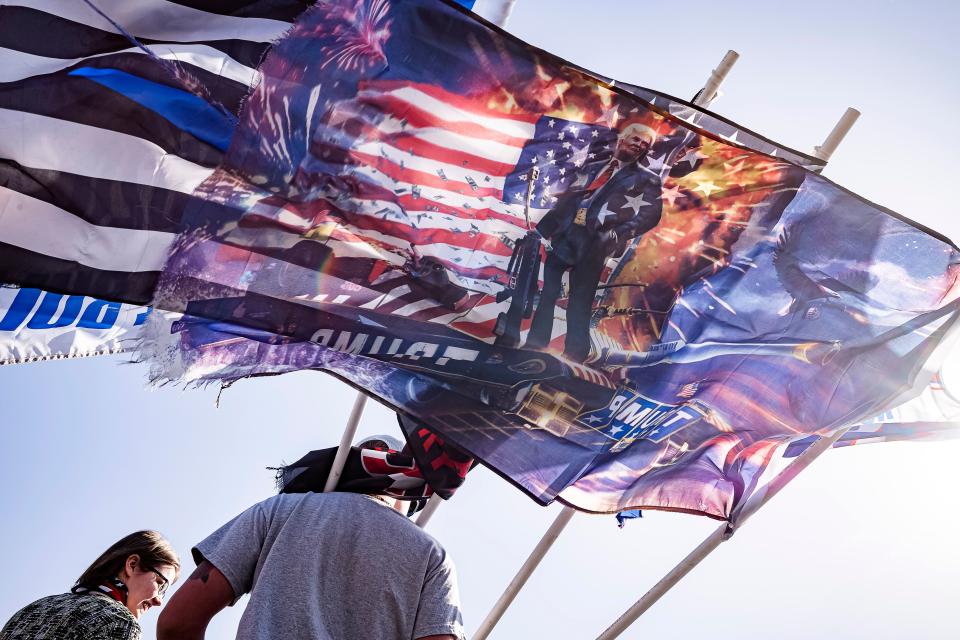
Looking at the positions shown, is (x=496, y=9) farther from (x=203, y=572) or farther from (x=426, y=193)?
(x=203, y=572)

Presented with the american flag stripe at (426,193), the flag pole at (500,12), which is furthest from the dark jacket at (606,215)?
the flag pole at (500,12)

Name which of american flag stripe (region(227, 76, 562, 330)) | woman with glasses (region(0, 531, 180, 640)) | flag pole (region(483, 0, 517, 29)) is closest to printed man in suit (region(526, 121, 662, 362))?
american flag stripe (region(227, 76, 562, 330))

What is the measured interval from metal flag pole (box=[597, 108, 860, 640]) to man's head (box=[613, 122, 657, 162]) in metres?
1.56

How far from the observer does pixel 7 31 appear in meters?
3.22

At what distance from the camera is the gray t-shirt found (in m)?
2.53

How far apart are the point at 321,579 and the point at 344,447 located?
734 millimetres

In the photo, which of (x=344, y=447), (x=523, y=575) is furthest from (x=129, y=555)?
(x=523, y=575)

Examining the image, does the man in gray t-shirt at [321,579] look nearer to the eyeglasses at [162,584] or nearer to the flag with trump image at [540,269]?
the flag with trump image at [540,269]

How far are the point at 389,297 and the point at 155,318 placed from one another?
90 centimetres

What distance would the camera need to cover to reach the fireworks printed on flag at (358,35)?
3.30m

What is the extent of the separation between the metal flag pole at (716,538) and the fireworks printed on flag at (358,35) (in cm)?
259

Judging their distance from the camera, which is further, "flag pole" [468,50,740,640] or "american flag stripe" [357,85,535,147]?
"flag pole" [468,50,740,640]

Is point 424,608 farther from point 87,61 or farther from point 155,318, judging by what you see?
point 87,61

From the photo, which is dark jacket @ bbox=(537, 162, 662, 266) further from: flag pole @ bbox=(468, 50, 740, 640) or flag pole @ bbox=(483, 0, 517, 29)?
flag pole @ bbox=(468, 50, 740, 640)
